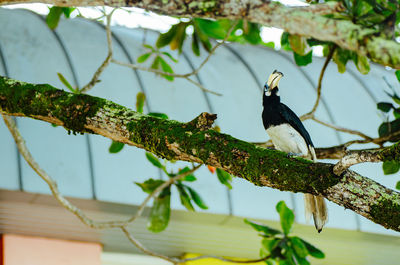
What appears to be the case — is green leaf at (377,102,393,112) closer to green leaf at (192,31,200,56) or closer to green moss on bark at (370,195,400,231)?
green leaf at (192,31,200,56)

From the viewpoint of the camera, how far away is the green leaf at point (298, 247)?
3.63 metres

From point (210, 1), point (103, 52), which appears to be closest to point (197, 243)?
point (103, 52)

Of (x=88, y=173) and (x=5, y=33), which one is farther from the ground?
(x=5, y=33)

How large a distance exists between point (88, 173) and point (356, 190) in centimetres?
335

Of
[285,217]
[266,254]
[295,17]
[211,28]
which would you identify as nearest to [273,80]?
[211,28]

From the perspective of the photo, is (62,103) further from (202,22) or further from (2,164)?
(2,164)

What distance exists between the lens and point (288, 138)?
12.3ft

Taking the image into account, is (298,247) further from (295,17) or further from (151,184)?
(295,17)

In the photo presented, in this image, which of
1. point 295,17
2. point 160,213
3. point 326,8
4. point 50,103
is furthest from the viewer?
point 160,213

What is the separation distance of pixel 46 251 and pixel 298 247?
326 centimetres

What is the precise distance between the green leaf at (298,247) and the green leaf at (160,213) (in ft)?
2.67

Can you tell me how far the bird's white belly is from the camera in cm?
376

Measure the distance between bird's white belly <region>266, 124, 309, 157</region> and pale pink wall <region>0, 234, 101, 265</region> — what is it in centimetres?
315

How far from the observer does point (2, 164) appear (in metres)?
4.69
